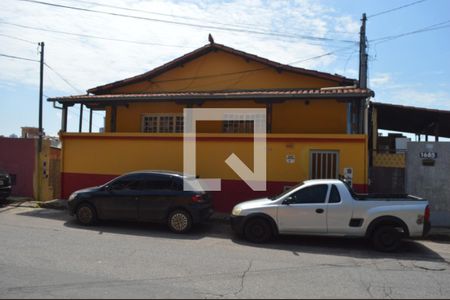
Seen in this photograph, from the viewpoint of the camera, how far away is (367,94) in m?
12.6

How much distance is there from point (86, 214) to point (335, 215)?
639 cm

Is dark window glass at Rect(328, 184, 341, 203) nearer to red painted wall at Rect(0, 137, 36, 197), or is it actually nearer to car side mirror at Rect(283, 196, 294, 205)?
car side mirror at Rect(283, 196, 294, 205)

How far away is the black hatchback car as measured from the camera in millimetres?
11070

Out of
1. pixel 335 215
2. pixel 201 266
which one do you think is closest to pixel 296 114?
pixel 335 215

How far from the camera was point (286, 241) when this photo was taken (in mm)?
10305

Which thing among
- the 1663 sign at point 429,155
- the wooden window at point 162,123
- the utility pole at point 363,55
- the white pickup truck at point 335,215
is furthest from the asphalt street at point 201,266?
the utility pole at point 363,55

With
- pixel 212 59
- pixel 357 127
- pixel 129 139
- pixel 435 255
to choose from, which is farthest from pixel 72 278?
pixel 212 59

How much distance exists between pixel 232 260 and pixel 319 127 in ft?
26.5

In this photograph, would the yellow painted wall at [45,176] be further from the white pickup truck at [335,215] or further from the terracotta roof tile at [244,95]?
the white pickup truck at [335,215]

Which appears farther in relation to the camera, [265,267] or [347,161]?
[347,161]

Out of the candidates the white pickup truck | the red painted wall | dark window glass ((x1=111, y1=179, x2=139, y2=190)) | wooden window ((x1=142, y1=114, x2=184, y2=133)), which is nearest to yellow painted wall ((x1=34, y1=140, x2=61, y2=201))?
the red painted wall

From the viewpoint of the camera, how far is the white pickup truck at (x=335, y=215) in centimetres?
951

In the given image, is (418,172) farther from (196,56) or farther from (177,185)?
(196,56)

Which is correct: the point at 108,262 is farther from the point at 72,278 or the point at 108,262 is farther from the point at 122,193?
the point at 122,193
